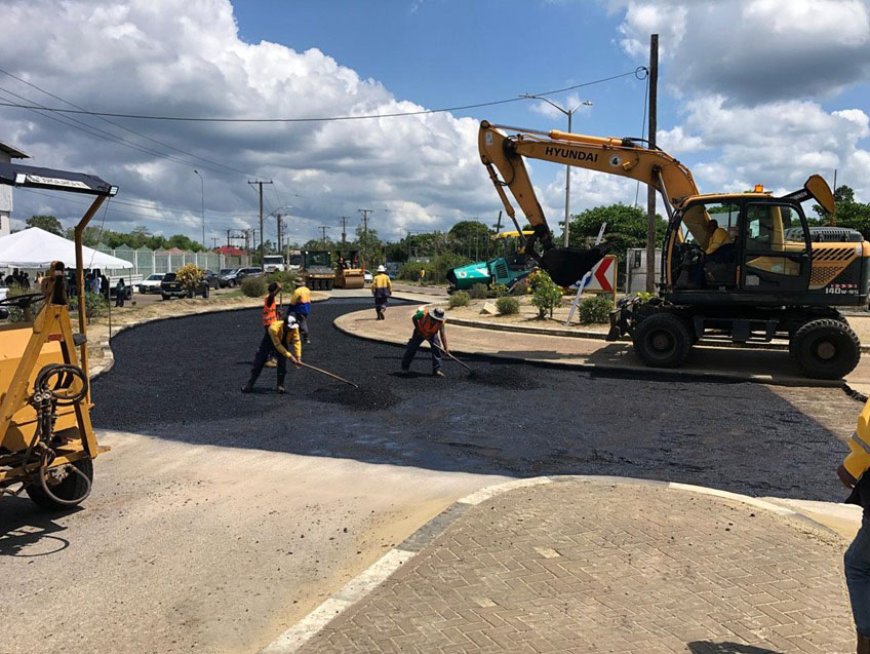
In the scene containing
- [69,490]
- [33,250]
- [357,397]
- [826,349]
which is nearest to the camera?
[69,490]

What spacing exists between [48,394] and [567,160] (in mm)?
Answer: 10029

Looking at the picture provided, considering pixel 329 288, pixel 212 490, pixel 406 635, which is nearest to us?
pixel 406 635

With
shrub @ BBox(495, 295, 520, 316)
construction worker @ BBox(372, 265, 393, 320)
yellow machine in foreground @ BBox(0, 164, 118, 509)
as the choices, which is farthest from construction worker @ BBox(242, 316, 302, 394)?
shrub @ BBox(495, 295, 520, 316)

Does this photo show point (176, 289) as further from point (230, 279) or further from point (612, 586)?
point (612, 586)

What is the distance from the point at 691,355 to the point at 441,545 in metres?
9.48

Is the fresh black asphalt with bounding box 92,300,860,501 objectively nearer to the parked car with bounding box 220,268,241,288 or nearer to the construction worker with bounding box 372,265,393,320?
the construction worker with bounding box 372,265,393,320

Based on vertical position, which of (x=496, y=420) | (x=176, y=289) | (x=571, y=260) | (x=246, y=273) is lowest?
(x=496, y=420)

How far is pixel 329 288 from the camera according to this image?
36.7 metres

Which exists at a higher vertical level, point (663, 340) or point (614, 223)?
point (614, 223)

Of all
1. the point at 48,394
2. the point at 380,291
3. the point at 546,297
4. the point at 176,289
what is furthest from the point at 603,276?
the point at 176,289

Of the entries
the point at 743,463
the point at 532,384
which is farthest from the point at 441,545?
the point at 532,384

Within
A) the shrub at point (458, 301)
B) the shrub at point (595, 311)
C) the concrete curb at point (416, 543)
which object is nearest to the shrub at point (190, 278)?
the shrub at point (458, 301)

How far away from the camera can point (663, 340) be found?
36.4ft

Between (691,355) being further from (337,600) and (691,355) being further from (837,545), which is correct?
(337,600)
